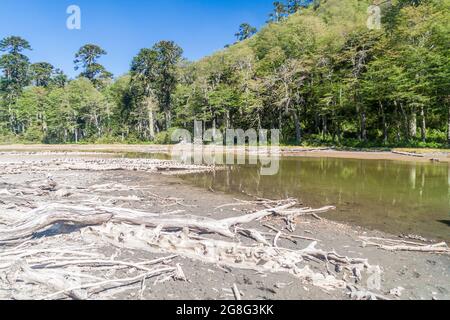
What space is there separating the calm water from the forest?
1746cm

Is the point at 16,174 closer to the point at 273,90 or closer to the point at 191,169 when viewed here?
the point at 191,169

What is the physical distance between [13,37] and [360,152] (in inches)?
3977

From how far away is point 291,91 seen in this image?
46188mm

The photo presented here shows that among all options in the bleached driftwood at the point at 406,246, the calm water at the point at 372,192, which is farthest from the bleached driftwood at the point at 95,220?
the calm water at the point at 372,192

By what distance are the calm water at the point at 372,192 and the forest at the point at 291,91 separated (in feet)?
57.3

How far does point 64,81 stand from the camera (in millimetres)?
98312

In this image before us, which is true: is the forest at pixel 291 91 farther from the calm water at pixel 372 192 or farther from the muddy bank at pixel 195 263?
the muddy bank at pixel 195 263

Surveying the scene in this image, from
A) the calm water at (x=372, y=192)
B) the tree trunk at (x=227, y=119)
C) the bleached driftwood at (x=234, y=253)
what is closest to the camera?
the bleached driftwood at (x=234, y=253)

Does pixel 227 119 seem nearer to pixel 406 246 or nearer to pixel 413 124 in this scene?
pixel 413 124

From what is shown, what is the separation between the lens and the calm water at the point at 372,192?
880cm

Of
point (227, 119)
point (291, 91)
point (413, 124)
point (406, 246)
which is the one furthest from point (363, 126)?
point (406, 246)

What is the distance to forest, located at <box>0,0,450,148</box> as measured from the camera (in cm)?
3425

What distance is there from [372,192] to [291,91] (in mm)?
35170
